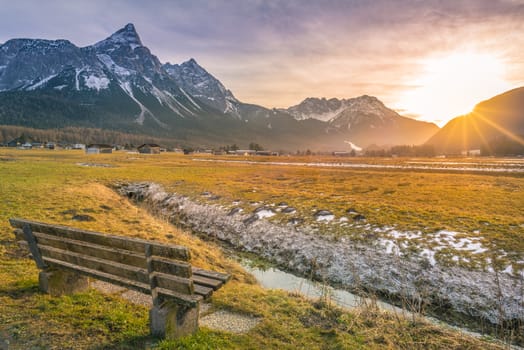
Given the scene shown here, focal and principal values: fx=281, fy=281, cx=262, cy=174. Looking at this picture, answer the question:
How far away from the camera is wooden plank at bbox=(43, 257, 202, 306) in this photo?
5.38 meters

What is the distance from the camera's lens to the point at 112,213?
2002 cm

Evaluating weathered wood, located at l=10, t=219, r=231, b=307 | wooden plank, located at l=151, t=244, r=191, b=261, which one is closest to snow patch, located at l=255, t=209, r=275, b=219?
weathered wood, located at l=10, t=219, r=231, b=307

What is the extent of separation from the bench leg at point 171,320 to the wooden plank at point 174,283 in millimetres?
658

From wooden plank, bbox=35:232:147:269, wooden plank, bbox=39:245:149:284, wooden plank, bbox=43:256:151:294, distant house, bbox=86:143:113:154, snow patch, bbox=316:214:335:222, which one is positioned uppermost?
distant house, bbox=86:143:113:154

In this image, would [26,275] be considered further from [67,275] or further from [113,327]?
[113,327]

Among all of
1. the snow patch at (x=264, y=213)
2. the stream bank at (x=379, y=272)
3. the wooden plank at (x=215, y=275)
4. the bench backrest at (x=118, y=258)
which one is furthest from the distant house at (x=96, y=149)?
the wooden plank at (x=215, y=275)

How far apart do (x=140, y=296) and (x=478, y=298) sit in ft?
42.1

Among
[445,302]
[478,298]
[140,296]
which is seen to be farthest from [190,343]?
[478,298]

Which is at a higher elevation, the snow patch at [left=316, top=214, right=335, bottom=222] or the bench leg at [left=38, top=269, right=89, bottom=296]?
the bench leg at [left=38, top=269, right=89, bottom=296]

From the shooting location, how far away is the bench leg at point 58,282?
746 centimetres

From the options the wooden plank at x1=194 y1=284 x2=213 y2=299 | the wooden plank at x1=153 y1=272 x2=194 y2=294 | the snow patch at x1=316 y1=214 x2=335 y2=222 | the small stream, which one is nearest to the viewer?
the wooden plank at x1=153 y1=272 x2=194 y2=294

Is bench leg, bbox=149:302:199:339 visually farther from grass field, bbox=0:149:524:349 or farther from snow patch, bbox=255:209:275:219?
snow patch, bbox=255:209:275:219

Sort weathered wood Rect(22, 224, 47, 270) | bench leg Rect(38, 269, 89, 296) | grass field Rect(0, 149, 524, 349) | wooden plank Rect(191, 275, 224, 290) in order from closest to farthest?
grass field Rect(0, 149, 524, 349)
wooden plank Rect(191, 275, 224, 290)
weathered wood Rect(22, 224, 47, 270)
bench leg Rect(38, 269, 89, 296)

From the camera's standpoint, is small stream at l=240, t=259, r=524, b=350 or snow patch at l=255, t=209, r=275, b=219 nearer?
small stream at l=240, t=259, r=524, b=350
